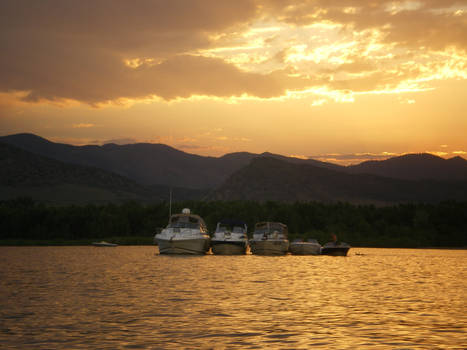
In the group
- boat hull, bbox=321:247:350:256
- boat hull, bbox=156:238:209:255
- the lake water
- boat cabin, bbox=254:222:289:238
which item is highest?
boat cabin, bbox=254:222:289:238

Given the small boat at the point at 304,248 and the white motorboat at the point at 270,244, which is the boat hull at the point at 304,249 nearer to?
the small boat at the point at 304,248

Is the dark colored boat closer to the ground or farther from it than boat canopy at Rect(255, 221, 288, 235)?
closer to the ground

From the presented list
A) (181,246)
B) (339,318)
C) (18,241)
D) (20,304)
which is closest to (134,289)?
(20,304)

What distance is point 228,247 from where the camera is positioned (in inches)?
3007

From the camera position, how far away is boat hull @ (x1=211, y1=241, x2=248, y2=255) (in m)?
76.3

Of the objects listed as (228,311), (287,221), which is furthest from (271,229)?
(228,311)

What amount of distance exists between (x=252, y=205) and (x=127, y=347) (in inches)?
4529

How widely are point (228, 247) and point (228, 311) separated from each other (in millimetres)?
50193

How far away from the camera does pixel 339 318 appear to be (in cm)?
2455

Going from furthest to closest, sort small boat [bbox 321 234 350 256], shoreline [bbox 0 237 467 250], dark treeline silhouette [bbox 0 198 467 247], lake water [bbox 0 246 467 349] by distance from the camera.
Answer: dark treeline silhouette [bbox 0 198 467 247] → shoreline [bbox 0 237 467 250] → small boat [bbox 321 234 350 256] → lake water [bbox 0 246 467 349]

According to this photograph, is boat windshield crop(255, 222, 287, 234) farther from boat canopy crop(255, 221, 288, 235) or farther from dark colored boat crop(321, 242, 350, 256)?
dark colored boat crop(321, 242, 350, 256)

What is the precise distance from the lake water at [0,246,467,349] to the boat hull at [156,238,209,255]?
26198 millimetres

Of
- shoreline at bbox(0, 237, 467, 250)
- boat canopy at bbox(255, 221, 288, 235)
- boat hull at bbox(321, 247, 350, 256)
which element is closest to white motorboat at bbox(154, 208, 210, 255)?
boat canopy at bbox(255, 221, 288, 235)

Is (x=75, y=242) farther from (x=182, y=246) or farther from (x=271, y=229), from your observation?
(x=182, y=246)
